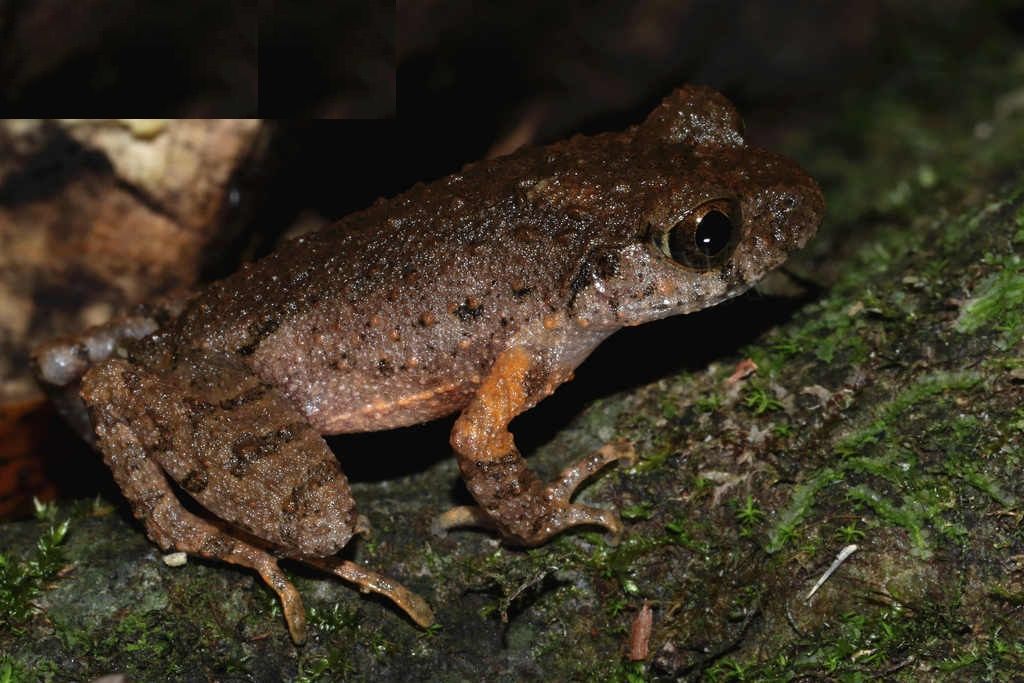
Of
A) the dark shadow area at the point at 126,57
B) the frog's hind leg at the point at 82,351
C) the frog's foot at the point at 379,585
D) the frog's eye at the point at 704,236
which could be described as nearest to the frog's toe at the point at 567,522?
the frog's foot at the point at 379,585

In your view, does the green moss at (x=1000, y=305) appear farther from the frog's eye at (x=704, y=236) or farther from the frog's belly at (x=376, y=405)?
the frog's belly at (x=376, y=405)

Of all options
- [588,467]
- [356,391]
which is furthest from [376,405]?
[588,467]

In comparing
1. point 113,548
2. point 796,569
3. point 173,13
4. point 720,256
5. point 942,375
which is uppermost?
point 173,13

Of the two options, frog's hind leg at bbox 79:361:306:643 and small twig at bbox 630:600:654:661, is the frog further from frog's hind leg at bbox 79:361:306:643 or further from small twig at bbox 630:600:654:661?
small twig at bbox 630:600:654:661

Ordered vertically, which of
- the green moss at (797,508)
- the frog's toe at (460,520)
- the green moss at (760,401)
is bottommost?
the green moss at (797,508)

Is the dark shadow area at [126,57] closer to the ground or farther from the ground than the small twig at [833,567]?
farther from the ground

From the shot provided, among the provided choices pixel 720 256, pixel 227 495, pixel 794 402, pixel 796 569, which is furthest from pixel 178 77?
pixel 796 569

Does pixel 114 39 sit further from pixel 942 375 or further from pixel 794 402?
pixel 942 375
